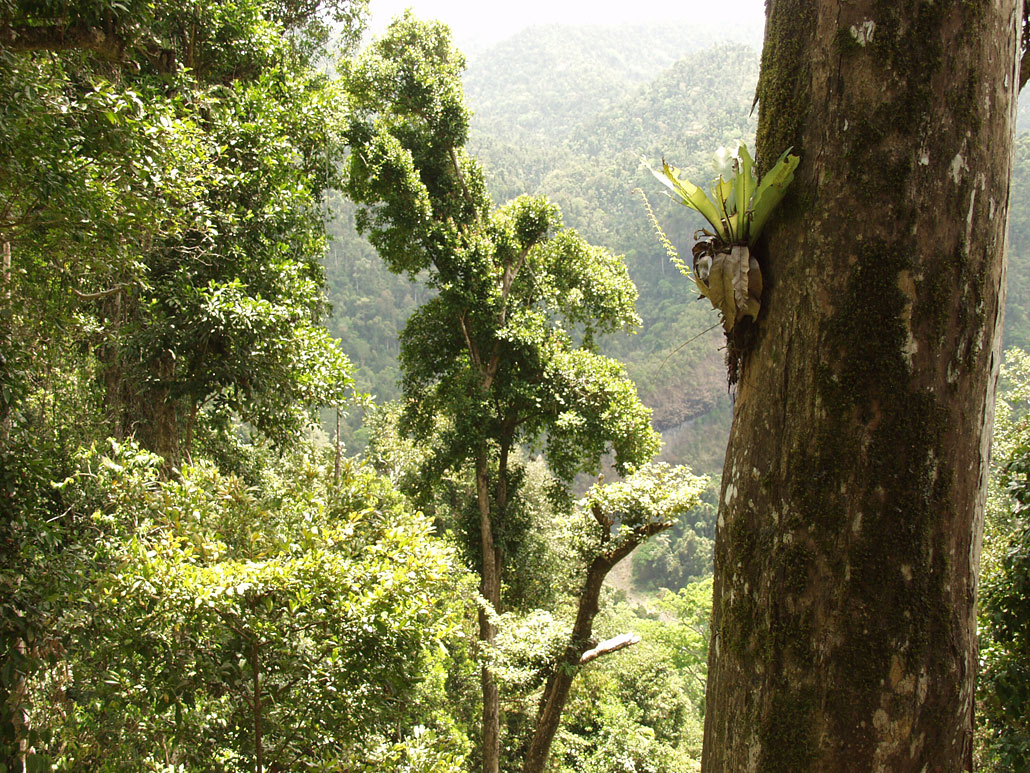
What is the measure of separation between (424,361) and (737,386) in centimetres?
815

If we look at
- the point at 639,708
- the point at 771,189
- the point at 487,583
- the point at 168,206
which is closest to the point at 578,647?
the point at 487,583

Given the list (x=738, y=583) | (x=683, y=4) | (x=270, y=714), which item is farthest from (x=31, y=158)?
(x=683, y=4)

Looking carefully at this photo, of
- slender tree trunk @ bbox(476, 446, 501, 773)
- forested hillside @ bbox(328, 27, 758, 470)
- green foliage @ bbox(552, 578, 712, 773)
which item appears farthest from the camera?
forested hillside @ bbox(328, 27, 758, 470)

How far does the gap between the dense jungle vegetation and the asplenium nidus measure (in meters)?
0.30

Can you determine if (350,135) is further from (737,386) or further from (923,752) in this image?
(923,752)

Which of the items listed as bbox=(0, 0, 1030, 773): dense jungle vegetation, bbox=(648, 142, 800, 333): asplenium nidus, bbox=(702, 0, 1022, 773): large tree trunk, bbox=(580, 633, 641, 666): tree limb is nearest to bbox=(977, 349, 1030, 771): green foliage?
bbox=(0, 0, 1030, 773): dense jungle vegetation

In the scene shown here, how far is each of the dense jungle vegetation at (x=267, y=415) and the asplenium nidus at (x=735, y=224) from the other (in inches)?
11.6

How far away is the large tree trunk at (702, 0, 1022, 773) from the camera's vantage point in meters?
1.02

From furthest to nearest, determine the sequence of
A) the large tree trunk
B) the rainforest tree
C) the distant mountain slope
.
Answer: the distant mountain slope, the rainforest tree, the large tree trunk

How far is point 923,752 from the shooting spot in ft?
3.28

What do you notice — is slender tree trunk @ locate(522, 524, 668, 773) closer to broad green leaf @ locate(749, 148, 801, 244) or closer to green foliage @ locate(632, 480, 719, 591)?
broad green leaf @ locate(749, 148, 801, 244)

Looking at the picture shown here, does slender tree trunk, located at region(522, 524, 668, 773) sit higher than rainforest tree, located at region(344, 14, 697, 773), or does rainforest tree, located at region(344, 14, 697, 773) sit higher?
rainforest tree, located at region(344, 14, 697, 773)

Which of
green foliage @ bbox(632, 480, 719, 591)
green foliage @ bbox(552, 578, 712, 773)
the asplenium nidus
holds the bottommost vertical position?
green foliage @ bbox(552, 578, 712, 773)

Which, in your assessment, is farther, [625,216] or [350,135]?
[625,216]
